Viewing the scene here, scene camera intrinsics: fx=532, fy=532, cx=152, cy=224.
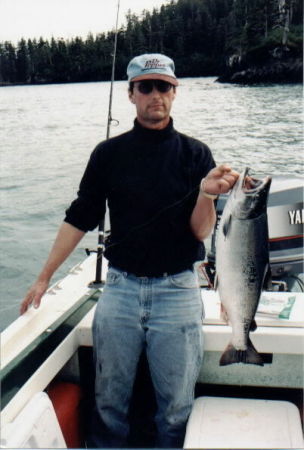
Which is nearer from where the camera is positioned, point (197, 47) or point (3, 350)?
point (3, 350)

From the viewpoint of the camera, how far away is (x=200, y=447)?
2426mm

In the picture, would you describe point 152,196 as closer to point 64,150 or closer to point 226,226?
point 226,226

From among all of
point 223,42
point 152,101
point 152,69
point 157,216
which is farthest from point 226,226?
point 223,42

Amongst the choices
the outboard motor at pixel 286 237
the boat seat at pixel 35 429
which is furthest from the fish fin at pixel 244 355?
the outboard motor at pixel 286 237

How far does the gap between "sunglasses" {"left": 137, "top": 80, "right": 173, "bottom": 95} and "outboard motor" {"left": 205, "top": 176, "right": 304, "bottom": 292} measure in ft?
6.56

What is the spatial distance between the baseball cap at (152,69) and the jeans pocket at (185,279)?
97 cm

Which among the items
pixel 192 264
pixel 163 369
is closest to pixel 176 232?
pixel 192 264

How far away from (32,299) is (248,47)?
208 ft

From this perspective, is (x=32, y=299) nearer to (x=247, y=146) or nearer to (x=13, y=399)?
(x=13, y=399)

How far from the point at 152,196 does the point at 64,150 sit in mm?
17218

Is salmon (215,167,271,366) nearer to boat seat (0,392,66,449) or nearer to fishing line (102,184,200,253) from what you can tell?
fishing line (102,184,200,253)

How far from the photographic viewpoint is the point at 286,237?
14.9ft

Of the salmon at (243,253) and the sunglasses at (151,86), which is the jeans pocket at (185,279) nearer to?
the salmon at (243,253)

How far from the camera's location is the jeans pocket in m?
2.61
